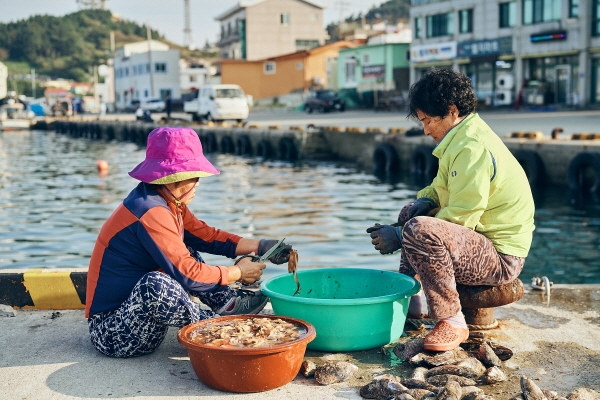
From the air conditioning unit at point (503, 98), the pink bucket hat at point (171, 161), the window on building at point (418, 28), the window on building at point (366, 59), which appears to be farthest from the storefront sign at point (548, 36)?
the pink bucket hat at point (171, 161)

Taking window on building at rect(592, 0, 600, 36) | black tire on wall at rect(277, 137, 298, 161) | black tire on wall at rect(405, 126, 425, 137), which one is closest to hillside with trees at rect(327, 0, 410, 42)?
window on building at rect(592, 0, 600, 36)

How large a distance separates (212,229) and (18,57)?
470 ft

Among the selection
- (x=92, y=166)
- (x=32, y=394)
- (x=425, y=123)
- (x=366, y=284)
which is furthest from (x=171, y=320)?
(x=92, y=166)

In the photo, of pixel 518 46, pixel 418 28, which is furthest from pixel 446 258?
pixel 418 28

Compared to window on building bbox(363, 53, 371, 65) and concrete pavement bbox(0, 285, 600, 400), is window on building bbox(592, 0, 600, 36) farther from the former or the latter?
concrete pavement bbox(0, 285, 600, 400)

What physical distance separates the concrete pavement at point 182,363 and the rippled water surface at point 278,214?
Answer: 130 inches

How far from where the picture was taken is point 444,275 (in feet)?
12.4

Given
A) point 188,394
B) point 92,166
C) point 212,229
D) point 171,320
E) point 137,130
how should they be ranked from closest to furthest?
point 188,394 → point 171,320 → point 212,229 → point 92,166 → point 137,130

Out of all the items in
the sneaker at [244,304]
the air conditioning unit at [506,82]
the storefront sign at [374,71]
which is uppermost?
the storefront sign at [374,71]

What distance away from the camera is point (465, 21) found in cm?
3988

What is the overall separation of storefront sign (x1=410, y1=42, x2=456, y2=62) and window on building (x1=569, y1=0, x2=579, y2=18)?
774 centimetres

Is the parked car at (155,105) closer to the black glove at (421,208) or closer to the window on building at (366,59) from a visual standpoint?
the window on building at (366,59)

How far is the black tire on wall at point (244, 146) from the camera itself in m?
25.1

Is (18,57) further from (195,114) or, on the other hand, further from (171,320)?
(171,320)
